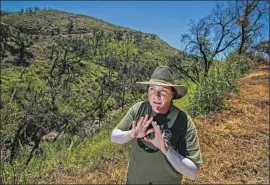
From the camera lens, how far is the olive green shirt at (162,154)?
226 centimetres

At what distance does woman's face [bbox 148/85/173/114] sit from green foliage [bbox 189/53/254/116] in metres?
5.99

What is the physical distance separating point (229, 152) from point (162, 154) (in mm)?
4328

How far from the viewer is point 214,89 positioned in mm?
8711

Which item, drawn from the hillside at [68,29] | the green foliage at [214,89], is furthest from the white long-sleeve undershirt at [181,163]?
the hillside at [68,29]

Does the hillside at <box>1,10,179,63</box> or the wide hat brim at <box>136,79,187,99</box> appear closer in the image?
the wide hat brim at <box>136,79,187,99</box>

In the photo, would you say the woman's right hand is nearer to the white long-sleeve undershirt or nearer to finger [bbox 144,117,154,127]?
finger [bbox 144,117,154,127]

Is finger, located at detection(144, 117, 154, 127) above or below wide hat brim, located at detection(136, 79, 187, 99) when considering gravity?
below

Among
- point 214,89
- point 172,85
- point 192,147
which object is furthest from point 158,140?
point 214,89

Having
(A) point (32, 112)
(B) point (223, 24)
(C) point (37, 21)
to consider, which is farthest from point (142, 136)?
(C) point (37, 21)

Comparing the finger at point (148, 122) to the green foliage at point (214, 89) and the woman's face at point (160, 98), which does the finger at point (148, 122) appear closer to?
the woman's face at point (160, 98)

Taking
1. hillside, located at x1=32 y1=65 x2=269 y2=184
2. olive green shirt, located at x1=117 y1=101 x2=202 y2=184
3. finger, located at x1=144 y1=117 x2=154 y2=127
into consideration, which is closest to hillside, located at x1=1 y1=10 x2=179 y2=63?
hillside, located at x1=32 y1=65 x2=269 y2=184

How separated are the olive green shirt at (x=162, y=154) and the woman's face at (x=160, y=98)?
3cm

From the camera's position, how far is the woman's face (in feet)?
7.70

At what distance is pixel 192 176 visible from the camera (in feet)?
7.30
